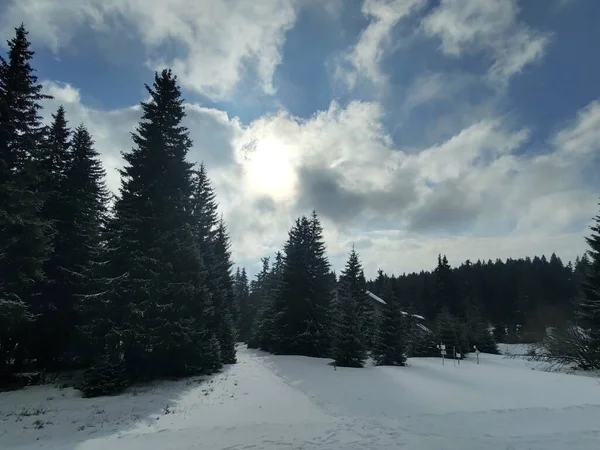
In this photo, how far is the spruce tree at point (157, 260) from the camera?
15500 millimetres

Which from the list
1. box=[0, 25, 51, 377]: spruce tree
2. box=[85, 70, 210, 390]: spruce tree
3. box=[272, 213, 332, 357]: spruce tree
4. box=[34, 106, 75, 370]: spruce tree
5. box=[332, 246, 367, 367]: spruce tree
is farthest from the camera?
box=[272, 213, 332, 357]: spruce tree

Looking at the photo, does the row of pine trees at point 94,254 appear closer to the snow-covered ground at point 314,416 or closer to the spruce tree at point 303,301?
the snow-covered ground at point 314,416

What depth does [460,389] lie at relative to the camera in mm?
15531

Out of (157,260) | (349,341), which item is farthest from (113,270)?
(349,341)

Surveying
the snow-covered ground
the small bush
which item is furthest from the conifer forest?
the snow-covered ground

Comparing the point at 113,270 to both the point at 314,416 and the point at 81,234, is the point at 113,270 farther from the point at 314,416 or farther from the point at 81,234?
the point at 314,416

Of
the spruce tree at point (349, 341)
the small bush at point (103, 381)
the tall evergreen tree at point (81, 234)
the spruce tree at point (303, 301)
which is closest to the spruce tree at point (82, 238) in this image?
the tall evergreen tree at point (81, 234)

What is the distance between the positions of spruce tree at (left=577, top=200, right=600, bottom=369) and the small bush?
2940 cm

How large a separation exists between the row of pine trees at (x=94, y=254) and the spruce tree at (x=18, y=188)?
0.04 m

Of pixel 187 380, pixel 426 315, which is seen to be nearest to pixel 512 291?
pixel 426 315

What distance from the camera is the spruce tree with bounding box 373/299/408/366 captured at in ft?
80.6

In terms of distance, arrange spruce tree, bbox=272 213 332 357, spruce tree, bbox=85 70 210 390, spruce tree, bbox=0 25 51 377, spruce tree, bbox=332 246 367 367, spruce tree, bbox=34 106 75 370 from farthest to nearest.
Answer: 1. spruce tree, bbox=272 213 332 357
2. spruce tree, bbox=332 246 367 367
3. spruce tree, bbox=34 106 75 370
4. spruce tree, bbox=85 70 210 390
5. spruce tree, bbox=0 25 51 377

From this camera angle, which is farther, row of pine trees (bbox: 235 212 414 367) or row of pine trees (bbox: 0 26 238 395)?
row of pine trees (bbox: 235 212 414 367)

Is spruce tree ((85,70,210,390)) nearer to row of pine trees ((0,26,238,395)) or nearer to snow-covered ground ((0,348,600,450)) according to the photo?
row of pine trees ((0,26,238,395))
